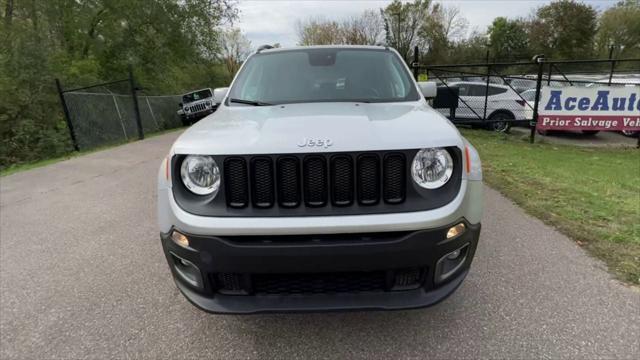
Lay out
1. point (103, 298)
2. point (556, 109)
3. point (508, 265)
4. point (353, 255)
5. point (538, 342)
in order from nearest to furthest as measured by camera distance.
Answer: point (353, 255), point (538, 342), point (103, 298), point (508, 265), point (556, 109)

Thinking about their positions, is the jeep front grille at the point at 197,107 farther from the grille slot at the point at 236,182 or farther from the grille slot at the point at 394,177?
the grille slot at the point at 394,177

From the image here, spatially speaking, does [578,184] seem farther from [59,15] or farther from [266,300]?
[59,15]

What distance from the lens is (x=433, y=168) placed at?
2.05 meters

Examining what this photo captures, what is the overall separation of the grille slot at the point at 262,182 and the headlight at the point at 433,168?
2.49ft

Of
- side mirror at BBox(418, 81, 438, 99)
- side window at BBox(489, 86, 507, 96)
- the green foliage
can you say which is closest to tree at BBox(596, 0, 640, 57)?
side window at BBox(489, 86, 507, 96)

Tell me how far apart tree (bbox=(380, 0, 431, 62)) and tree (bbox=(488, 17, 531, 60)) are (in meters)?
8.71

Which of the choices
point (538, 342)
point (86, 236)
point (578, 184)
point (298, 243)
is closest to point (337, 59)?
point (298, 243)

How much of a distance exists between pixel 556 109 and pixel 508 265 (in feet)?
28.7

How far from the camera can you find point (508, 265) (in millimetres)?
3256

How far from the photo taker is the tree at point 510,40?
142 ft

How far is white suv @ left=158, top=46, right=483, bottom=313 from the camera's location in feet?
6.28

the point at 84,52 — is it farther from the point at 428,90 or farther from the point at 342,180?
the point at 342,180

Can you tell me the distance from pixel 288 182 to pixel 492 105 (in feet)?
39.0

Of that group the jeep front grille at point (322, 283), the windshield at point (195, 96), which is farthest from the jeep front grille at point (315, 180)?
the windshield at point (195, 96)
